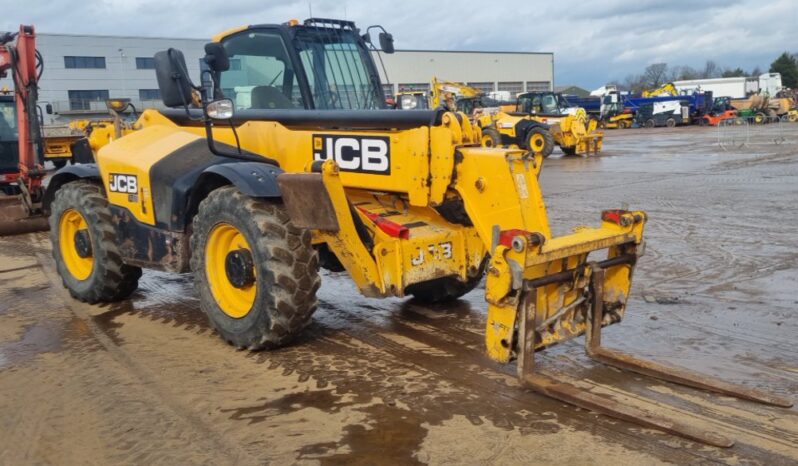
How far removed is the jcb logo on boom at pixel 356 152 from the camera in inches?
196

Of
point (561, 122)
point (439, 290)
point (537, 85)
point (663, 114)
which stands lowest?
point (439, 290)

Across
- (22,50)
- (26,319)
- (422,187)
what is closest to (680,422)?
(422,187)

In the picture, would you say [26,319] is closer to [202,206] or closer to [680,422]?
[202,206]

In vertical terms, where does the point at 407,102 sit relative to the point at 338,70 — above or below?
below

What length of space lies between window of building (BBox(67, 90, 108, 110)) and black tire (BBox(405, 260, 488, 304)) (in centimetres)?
5257

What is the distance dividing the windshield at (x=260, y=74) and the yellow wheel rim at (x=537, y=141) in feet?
59.3

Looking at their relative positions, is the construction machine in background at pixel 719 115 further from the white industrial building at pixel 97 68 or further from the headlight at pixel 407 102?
the headlight at pixel 407 102

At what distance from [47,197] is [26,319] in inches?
62.2

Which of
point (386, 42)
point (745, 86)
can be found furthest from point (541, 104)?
point (745, 86)

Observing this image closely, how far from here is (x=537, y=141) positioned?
76.9 feet

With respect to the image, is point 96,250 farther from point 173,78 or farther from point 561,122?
point 561,122

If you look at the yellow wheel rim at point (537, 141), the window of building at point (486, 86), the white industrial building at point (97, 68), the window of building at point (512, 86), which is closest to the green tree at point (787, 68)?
the window of building at point (512, 86)

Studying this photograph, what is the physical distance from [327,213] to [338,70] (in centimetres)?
183

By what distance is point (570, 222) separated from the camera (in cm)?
1038
